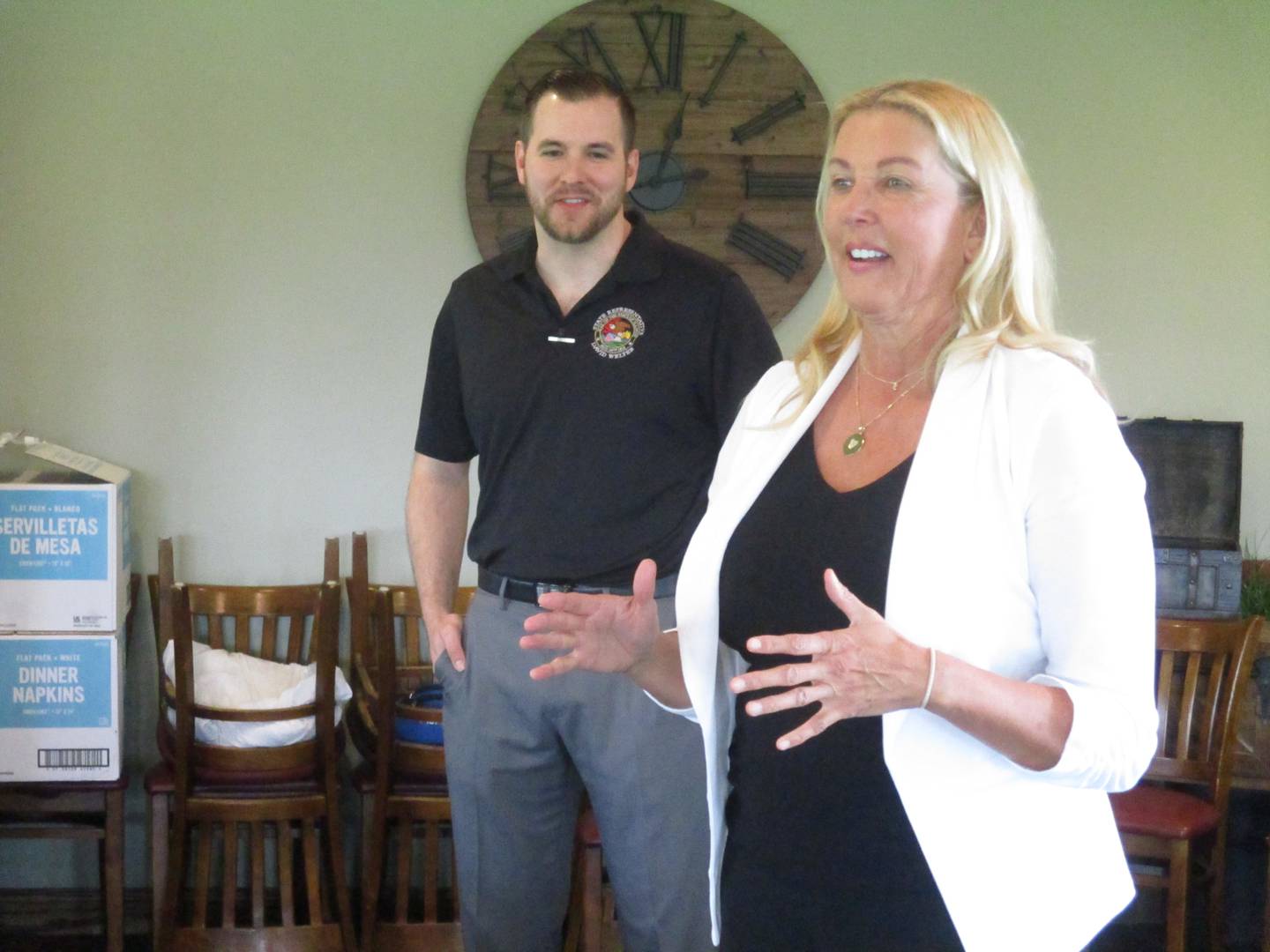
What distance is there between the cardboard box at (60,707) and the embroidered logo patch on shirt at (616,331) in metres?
1.61

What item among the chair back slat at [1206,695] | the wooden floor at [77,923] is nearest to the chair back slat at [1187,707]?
the chair back slat at [1206,695]

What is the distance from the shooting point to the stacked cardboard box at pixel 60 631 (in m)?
3.07

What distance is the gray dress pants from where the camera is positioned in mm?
2088

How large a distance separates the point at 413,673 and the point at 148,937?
0.98 meters

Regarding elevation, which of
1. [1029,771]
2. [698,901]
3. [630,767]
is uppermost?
[1029,771]

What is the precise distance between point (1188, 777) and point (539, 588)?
69.8 inches

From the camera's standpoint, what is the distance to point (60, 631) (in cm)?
310

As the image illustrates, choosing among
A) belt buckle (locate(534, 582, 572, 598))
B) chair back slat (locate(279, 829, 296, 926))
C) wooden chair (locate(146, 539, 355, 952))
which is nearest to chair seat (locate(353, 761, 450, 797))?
wooden chair (locate(146, 539, 355, 952))

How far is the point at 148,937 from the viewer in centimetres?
348

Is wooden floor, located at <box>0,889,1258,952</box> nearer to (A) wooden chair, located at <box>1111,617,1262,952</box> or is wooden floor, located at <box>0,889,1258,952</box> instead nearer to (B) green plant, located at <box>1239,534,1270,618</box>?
(A) wooden chair, located at <box>1111,617,1262,952</box>

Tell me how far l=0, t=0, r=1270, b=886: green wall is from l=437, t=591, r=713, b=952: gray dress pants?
4.79 ft

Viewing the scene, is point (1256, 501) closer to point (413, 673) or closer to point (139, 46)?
point (413, 673)

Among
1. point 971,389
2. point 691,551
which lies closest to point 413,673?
point 691,551

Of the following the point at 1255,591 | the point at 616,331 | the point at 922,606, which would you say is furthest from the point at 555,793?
the point at 1255,591
